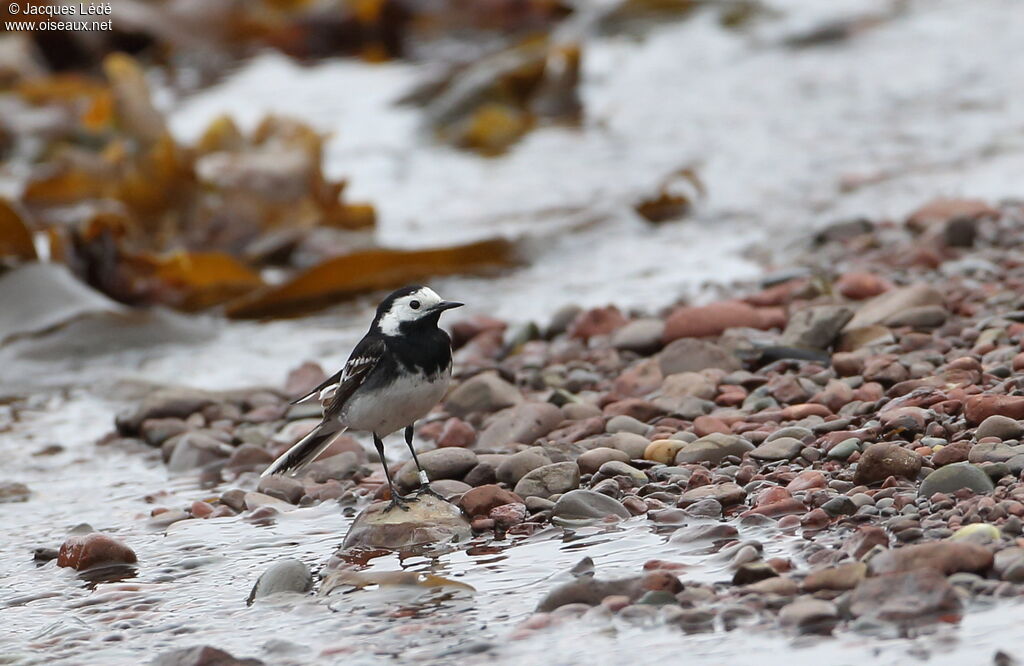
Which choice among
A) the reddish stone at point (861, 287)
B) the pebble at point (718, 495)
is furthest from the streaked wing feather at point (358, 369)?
the reddish stone at point (861, 287)

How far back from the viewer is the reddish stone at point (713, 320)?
625 cm

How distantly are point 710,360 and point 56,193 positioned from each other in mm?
7097

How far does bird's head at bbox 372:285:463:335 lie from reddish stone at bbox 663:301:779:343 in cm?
165

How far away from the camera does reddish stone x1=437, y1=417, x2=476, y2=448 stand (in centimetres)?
545

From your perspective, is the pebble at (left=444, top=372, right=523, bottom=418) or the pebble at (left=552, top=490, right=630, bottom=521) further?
the pebble at (left=444, top=372, right=523, bottom=418)

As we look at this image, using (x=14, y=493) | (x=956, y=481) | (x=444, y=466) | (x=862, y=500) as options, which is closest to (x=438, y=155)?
(x=14, y=493)

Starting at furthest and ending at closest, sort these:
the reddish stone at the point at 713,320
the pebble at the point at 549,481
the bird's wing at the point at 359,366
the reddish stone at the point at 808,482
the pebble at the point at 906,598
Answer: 1. the reddish stone at the point at 713,320
2. the bird's wing at the point at 359,366
3. the pebble at the point at 549,481
4. the reddish stone at the point at 808,482
5. the pebble at the point at 906,598

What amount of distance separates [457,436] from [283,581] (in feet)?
5.13

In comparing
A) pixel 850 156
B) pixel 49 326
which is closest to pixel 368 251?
pixel 49 326

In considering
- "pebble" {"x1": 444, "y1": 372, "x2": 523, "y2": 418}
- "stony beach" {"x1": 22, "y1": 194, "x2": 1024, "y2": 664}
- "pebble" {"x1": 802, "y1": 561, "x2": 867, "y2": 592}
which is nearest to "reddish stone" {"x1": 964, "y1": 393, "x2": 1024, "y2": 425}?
"stony beach" {"x1": 22, "y1": 194, "x2": 1024, "y2": 664}

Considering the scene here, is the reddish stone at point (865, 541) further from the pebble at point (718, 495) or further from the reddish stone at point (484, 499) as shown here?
the reddish stone at point (484, 499)

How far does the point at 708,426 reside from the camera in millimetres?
4953

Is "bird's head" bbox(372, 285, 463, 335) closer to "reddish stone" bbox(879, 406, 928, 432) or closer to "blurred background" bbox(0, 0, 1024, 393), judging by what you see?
"reddish stone" bbox(879, 406, 928, 432)

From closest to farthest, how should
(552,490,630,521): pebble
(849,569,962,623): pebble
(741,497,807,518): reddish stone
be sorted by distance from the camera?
(849,569,962,623): pebble < (741,497,807,518): reddish stone < (552,490,630,521): pebble
